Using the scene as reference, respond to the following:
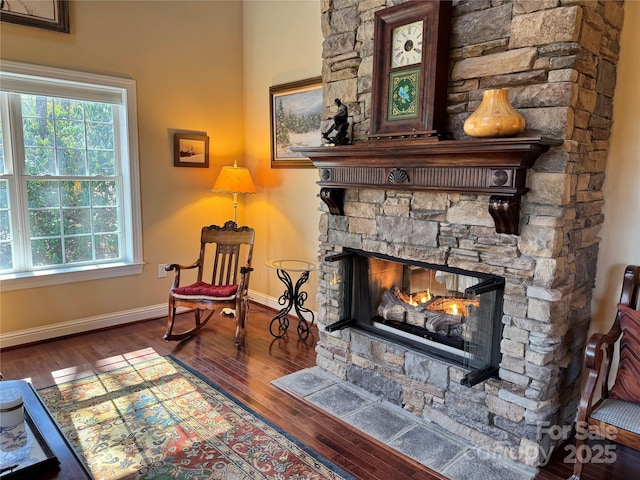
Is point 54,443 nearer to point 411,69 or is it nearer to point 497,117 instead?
point 497,117

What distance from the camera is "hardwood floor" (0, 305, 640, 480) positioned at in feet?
7.36

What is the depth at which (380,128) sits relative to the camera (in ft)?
8.66

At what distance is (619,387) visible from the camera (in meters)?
2.09

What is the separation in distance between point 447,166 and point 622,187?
958mm

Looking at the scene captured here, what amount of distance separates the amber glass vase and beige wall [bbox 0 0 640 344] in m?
2.13

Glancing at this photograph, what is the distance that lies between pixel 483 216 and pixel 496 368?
0.82 meters

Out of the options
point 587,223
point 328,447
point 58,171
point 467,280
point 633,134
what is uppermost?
point 633,134

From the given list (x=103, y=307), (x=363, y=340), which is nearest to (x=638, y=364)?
(x=363, y=340)

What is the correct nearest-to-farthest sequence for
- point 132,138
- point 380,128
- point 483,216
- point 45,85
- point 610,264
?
point 483,216 → point 610,264 → point 380,128 → point 45,85 → point 132,138

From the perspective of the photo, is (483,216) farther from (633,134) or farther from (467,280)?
(633,134)

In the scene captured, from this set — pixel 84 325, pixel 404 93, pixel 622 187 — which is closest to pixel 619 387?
pixel 622 187

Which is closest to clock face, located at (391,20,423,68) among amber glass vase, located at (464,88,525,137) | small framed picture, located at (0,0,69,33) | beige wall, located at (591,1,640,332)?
amber glass vase, located at (464,88,525,137)

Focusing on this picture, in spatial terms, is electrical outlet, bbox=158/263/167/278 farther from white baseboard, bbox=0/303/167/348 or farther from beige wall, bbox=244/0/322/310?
beige wall, bbox=244/0/322/310

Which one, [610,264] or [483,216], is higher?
[483,216]
